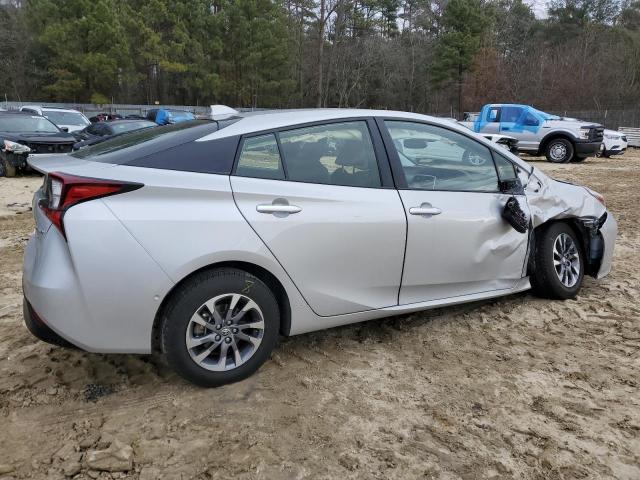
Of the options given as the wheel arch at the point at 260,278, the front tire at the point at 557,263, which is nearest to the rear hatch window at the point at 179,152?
the wheel arch at the point at 260,278

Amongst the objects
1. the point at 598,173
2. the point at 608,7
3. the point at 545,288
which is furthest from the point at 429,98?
the point at 545,288

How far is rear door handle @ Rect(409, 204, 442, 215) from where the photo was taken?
129 inches

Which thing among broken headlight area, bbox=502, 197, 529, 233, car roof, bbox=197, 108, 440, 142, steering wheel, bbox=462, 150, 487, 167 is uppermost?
car roof, bbox=197, 108, 440, 142

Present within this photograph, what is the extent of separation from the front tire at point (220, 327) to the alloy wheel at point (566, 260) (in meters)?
2.48

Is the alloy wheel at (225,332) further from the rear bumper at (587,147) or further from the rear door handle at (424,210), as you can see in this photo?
the rear bumper at (587,147)

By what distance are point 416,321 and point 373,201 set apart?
1174 mm

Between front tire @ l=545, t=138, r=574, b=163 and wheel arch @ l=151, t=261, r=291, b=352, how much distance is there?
1643 centimetres

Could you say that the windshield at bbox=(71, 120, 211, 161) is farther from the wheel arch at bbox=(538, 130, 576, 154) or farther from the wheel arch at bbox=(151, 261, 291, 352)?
the wheel arch at bbox=(538, 130, 576, 154)

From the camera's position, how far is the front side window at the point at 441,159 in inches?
136

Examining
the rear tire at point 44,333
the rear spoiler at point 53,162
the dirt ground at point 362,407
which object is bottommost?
the dirt ground at point 362,407

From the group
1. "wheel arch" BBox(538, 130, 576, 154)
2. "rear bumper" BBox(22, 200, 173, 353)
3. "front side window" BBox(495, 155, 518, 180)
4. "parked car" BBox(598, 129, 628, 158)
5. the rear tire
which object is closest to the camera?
"rear bumper" BBox(22, 200, 173, 353)

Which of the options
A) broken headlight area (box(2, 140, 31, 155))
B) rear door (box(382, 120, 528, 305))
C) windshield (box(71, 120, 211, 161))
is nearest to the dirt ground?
rear door (box(382, 120, 528, 305))

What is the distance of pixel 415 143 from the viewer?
365cm

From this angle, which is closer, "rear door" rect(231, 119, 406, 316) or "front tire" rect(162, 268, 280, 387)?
"front tire" rect(162, 268, 280, 387)
